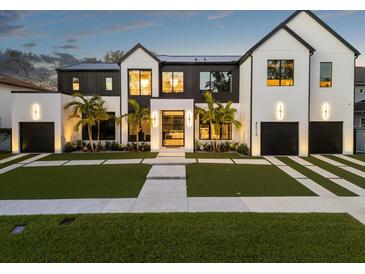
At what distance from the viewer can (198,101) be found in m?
19.8

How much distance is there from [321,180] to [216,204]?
5.21m

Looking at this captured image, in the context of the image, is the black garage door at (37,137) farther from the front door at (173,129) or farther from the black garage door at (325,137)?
the black garage door at (325,137)

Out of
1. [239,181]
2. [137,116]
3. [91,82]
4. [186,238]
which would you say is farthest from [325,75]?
[186,238]

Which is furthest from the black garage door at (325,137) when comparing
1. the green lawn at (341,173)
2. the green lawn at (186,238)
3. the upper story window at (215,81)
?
the green lawn at (186,238)

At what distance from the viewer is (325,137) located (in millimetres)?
17797

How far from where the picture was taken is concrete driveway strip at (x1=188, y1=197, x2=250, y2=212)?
687 centimetres

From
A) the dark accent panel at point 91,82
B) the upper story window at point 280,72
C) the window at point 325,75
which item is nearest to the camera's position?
the upper story window at point 280,72

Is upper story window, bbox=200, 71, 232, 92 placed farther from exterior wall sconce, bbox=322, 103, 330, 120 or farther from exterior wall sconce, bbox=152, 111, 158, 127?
exterior wall sconce, bbox=322, 103, 330, 120

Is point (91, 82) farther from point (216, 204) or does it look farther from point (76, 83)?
point (216, 204)

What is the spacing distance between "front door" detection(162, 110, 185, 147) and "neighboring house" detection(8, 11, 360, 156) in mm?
71

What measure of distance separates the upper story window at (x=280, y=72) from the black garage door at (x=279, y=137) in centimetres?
247

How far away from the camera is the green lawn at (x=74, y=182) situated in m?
8.33

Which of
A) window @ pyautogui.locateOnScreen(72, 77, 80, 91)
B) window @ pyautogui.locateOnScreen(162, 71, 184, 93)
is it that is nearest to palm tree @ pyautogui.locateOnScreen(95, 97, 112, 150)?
window @ pyautogui.locateOnScreen(72, 77, 80, 91)

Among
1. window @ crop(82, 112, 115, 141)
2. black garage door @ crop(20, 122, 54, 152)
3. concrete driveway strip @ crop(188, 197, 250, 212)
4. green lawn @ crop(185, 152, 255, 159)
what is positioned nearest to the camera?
Result: concrete driveway strip @ crop(188, 197, 250, 212)
